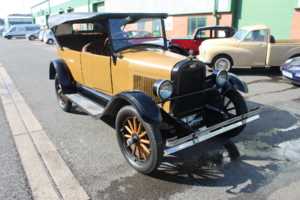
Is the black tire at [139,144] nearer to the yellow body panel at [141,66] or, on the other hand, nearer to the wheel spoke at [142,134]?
the wheel spoke at [142,134]

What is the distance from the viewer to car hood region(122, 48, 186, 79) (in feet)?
12.4

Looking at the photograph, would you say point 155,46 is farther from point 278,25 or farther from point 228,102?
point 278,25

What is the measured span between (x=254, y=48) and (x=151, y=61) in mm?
6785

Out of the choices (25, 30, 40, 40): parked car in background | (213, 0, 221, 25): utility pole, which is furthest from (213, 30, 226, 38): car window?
(25, 30, 40, 40): parked car in background

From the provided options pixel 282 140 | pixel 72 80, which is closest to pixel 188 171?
pixel 282 140

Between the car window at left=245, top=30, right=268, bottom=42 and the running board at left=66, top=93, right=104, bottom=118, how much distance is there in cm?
665

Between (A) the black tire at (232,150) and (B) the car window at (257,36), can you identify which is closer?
(A) the black tire at (232,150)

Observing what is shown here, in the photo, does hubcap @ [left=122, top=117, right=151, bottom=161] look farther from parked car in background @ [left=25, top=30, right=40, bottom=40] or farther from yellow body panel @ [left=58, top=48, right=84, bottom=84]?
parked car in background @ [left=25, top=30, right=40, bottom=40]

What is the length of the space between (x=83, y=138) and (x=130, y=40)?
1715 millimetres

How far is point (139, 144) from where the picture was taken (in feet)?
11.7

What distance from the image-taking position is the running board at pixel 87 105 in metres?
4.40

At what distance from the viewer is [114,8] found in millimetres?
29297

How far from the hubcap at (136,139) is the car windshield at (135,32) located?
1.36 meters

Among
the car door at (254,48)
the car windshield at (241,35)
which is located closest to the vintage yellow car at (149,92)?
the car door at (254,48)
